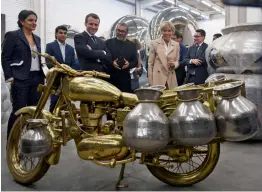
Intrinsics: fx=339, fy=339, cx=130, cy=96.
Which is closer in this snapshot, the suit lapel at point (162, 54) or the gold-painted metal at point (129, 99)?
the gold-painted metal at point (129, 99)

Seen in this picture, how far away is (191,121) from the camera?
169 cm

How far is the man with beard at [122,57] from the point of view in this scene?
365 cm

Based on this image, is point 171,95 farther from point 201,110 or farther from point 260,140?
point 260,140

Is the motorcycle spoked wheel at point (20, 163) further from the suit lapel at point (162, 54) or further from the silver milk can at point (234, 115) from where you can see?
the suit lapel at point (162, 54)

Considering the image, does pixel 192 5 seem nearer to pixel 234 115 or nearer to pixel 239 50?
pixel 239 50

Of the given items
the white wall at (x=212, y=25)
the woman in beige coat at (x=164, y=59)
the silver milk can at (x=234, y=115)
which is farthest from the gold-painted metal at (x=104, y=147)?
the white wall at (x=212, y=25)

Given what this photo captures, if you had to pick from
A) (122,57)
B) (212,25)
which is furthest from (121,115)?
(212,25)

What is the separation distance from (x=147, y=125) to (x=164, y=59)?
2.10 m

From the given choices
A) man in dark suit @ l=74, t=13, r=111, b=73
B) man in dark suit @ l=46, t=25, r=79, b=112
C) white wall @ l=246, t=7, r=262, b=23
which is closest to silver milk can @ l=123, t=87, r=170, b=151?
man in dark suit @ l=74, t=13, r=111, b=73

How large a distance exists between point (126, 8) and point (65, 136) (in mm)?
13989

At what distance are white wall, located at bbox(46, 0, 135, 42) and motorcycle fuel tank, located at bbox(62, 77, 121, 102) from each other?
369 inches

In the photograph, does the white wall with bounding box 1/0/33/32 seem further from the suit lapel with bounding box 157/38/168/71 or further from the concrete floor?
the concrete floor

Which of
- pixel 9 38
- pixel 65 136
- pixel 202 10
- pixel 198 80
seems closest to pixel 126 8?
pixel 202 10

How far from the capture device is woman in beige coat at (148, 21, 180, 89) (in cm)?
372
